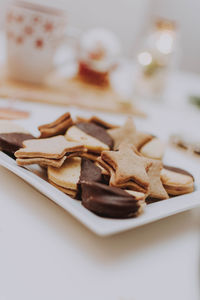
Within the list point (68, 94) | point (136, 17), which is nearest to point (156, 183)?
point (68, 94)

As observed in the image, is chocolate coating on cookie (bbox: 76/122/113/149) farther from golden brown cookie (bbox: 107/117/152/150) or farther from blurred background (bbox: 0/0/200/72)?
blurred background (bbox: 0/0/200/72)

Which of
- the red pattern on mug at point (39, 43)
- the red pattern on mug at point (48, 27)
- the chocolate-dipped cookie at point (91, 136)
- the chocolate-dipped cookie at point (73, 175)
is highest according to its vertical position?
the red pattern on mug at point (48, 27)

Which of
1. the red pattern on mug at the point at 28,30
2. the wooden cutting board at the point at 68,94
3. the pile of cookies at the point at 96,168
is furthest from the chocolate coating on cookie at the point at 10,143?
the red pattern on mug at the point at 28,30

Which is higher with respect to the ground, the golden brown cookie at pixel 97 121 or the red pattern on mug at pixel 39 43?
the red pattern on mug at pixel 39 43

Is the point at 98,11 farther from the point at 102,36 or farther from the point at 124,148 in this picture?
the point at 124,148

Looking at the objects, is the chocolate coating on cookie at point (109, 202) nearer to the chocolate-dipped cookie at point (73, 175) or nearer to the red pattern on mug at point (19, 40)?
the chocolate-dipped cookie at point (73, 175)

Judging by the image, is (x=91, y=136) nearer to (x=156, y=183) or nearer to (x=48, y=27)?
(x=156, y=183)

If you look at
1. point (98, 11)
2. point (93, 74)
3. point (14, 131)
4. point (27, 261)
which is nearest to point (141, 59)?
point (93, 74)
